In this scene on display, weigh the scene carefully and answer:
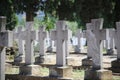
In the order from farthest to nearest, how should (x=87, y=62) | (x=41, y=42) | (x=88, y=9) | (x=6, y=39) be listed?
(x=88, y=9) → (x=41, y=42) → (x=87, y=62) → (x=6, y=39)

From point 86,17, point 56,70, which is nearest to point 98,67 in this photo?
point 56,70

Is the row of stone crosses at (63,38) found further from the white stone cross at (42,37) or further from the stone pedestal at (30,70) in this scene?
the white stone cross at (42,37)

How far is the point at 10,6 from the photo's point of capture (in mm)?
23844

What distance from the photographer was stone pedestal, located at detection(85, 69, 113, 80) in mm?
11266

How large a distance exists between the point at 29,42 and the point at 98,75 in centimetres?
332

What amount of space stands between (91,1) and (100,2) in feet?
2.89

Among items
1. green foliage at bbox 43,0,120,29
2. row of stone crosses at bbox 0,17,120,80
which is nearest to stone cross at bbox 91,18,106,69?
row of stone crosses at bbox 0,17,120,80

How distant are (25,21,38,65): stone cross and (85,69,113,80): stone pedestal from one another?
102 inches

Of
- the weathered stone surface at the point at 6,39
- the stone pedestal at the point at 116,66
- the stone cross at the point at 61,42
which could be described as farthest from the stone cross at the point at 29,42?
the weathered stone surface at the point at 6,39

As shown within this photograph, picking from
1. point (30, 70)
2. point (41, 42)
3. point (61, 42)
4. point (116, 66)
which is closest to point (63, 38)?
point (61, 42)

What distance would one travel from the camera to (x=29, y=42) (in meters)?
13.6

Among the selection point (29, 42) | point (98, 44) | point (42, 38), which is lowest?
point (98, 44)

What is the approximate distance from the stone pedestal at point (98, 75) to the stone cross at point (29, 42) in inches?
102

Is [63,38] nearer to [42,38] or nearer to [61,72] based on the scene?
[61,72]
